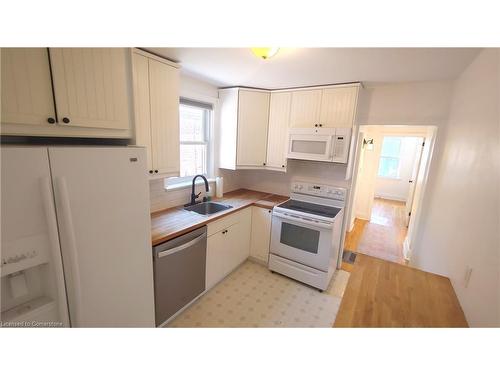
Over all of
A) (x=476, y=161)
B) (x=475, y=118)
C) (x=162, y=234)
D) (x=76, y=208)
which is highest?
(x=475, y=118)

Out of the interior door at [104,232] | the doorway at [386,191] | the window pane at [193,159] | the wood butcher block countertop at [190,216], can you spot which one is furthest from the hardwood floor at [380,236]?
the interior door at [104,232]

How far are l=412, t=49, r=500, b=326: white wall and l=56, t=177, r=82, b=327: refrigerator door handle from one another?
6.17 ft

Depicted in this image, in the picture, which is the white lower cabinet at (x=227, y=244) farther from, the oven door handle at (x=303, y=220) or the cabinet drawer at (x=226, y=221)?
the oven door handle at (x=303, y=220)

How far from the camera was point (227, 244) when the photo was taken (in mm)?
2525

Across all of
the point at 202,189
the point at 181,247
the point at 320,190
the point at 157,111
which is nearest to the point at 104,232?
the point at 181,247

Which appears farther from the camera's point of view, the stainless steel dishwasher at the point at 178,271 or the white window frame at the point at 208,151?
the white window frame at the point at 208,151

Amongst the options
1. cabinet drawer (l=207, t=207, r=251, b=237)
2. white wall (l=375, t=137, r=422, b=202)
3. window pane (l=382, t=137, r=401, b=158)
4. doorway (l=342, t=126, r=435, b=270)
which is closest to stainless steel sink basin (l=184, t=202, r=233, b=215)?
cabinet drawer (l=207, t=207, r=251, b=237)

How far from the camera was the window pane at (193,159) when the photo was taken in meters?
2.70

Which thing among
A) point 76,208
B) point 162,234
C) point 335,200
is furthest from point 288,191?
point 76,208

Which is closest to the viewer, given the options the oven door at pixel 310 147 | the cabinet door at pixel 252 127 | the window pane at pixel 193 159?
the oven door at pixel 310 147
